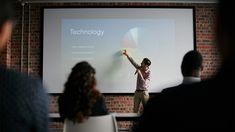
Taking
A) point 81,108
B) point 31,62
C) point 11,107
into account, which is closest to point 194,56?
point 81,108

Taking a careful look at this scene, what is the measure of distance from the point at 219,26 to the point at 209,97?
131 mm

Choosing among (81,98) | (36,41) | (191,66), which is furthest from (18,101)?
(36,41)

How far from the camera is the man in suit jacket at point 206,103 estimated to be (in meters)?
0.65

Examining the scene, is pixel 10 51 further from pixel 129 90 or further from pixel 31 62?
pixel 129 90

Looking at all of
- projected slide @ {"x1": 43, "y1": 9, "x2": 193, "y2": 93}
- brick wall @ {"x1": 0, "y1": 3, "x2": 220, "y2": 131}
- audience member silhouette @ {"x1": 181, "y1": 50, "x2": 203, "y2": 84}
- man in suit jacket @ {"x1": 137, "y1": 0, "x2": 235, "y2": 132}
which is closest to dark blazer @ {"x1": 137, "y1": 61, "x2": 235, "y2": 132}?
man in suit jacket @ {"x1": 137, "y1": 0, "x2": 235, "y2": 132}

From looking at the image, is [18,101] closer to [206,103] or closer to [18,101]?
[18,101]

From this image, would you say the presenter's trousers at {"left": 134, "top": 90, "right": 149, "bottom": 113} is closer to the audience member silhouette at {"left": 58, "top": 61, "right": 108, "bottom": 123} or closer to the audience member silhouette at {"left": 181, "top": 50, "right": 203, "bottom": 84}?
the audience member silhouette at {"left": 58, "top": 61, "right": 108, "bottom": 123}

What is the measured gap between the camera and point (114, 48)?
22.9ft

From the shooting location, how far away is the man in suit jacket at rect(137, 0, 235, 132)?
65 cm

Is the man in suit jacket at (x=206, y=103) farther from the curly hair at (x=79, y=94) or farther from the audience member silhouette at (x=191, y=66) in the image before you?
the curly hair at (x=79, y=94)

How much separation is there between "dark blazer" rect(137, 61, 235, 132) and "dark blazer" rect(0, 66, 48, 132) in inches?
12.4

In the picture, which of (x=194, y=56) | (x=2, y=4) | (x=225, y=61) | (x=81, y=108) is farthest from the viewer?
(x=81, y=108)

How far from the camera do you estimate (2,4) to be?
0.79 meters

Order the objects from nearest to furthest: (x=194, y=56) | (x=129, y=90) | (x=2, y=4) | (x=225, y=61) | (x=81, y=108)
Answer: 1. (x=225, y=61)
2. (x=2, y=4)
3. (x=194, y=56)
4. (x=81, y=108)
5. (x=129, y=90)
